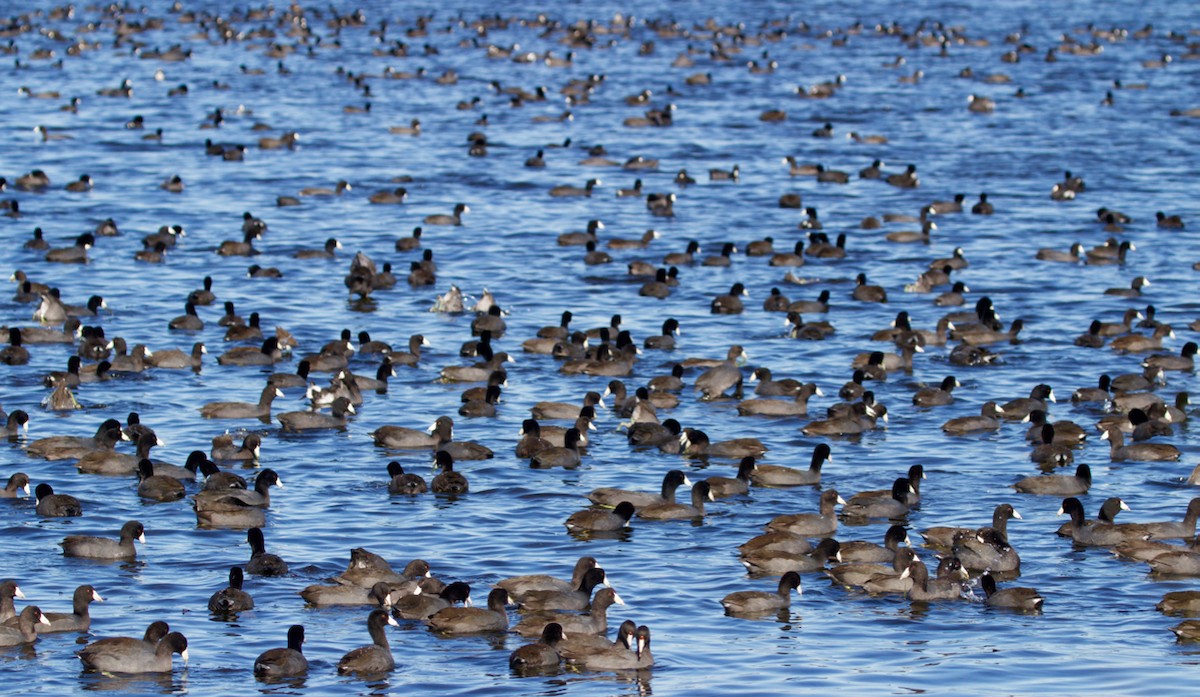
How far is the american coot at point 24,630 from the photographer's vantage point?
2125cm

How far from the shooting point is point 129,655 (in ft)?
67.6

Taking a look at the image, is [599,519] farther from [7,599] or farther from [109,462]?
[7,599]

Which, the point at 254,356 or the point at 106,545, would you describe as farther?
the point at 254,356

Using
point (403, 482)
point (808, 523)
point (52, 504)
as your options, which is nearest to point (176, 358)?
point (403, 482)

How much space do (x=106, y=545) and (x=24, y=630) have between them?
3097 millimetres

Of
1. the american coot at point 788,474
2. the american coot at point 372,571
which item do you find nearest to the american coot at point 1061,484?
the american coot at point 788,474

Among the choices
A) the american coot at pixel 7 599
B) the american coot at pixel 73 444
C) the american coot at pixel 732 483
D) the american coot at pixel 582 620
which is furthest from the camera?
the american coot at pixel 73 444

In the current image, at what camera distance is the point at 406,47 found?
8488 cm

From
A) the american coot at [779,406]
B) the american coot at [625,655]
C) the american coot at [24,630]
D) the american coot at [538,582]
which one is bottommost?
the american coot at [625,655]

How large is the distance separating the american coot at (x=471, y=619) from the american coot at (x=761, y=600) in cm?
251

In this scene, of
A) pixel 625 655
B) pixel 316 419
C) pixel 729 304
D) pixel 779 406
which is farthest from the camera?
pixel 729 304

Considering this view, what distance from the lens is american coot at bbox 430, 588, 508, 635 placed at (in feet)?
71.9

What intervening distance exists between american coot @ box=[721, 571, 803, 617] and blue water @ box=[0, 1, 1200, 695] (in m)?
0.26

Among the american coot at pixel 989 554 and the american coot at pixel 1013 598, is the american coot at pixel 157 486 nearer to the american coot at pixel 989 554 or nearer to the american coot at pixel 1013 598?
the american coot at pixel 989 554
